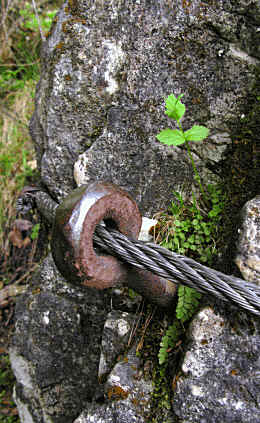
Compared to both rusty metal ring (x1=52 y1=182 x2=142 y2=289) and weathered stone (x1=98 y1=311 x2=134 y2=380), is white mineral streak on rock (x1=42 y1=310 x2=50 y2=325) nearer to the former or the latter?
weathered stone (x1=98 y1=311 x2=134 y2=380)

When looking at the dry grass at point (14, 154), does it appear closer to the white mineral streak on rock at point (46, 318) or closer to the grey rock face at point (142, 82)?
the white mineral streak on rock at point (46, 318)

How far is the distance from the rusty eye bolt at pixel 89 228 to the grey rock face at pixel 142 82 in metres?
0.66

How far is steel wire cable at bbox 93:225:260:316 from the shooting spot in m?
1.05

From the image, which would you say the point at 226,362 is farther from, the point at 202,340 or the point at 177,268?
the point at 177,268

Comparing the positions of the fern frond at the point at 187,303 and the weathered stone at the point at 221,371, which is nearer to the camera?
the weathered stone at the point at 221,371

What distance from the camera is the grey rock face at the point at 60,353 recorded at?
1.86 m

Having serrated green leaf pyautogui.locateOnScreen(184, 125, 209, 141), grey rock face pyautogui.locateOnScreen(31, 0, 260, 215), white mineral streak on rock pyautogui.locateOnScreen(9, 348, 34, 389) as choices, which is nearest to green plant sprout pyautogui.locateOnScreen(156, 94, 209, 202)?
serrated green leaf pyautogui.locateOnScreen(184, 125, 209, 141)

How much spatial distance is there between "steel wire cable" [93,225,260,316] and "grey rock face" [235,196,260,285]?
17 cm

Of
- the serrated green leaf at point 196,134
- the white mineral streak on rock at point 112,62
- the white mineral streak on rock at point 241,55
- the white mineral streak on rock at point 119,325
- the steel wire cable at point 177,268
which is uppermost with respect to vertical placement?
the white mineral streak on rock at point 241,55

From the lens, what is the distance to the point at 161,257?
1.06 metres

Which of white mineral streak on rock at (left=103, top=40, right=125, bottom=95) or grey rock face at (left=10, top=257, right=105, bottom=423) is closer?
white mineral streak on rock at (left=103, top=40, right=125, bottom=95)

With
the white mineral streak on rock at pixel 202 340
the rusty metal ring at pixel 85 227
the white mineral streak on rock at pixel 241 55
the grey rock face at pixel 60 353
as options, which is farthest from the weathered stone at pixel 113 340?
the white mineral streak on rock at pixel 241 55

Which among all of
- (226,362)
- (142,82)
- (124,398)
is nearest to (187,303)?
(226,362)

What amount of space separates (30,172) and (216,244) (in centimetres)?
222
